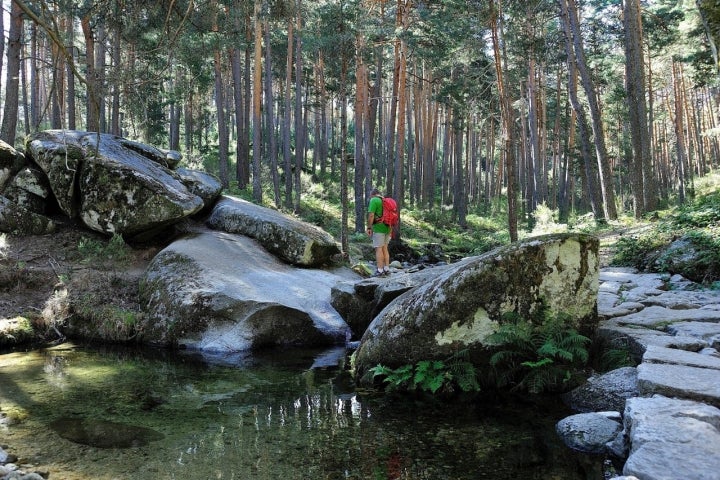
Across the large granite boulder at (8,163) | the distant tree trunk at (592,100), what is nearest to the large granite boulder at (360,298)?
the large granite boulder at (8,163)

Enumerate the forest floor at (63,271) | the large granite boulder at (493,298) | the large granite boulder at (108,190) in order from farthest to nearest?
the large granite boulder at (108,190)
the forest floor at (63,271)
the large granite boulder at (493,298)

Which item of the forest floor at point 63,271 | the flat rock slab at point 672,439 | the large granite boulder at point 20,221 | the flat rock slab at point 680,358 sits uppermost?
the large granite boulder at point 20,221

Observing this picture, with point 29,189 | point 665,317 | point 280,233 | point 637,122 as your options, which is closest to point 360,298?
point 280,233

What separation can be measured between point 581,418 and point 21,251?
10.4 m

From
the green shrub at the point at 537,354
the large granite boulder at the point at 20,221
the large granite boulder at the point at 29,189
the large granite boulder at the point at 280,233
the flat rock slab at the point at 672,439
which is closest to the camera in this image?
the flat rock slab at the point at 672,439

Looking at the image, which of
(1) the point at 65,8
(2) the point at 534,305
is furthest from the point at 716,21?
(1) the point at 65,8

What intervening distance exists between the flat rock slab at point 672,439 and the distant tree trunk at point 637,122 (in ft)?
44.4

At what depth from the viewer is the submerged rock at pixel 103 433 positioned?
169 inches

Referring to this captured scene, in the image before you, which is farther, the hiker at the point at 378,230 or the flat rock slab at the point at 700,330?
the hiker at the point at 378,230

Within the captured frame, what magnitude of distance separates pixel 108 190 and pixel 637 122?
577 inches

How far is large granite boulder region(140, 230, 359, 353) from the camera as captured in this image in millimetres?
8375

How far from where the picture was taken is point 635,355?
536 centimetres

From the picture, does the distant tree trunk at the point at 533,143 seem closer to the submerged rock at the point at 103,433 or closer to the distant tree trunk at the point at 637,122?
the distant tree trunk at the point at 637,122

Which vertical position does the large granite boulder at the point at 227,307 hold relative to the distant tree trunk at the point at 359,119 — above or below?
below
